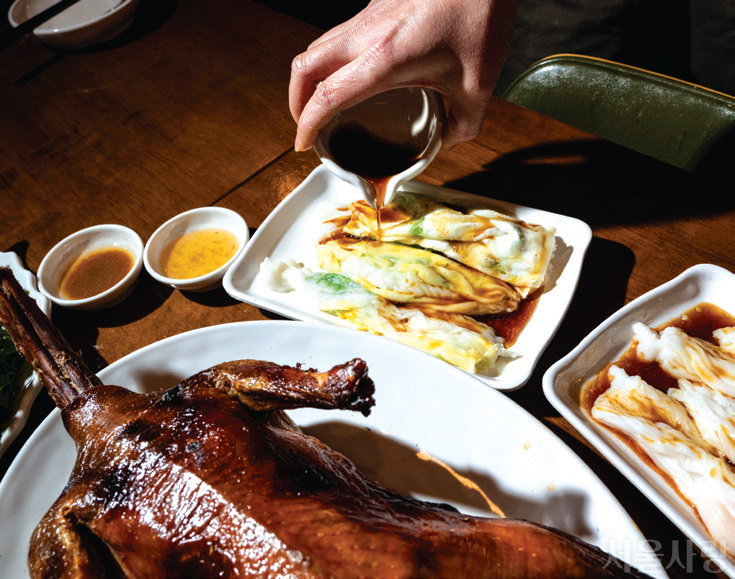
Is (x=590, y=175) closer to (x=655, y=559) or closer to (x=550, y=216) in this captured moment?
(x=550, y=216)

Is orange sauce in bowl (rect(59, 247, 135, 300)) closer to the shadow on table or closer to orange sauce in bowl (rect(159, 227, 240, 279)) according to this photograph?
orange sauce in bowl (rect(159, 227, 240, 279))

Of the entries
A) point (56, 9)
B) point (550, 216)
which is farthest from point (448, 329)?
point (56, 9)

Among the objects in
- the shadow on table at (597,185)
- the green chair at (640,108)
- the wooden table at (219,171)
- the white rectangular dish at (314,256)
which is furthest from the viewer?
the green chair at (640,108)

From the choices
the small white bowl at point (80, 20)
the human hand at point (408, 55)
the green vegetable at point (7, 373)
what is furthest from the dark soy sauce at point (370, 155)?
the small white bowl at point (80, 20)

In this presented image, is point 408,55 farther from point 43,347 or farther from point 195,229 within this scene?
point 43,347

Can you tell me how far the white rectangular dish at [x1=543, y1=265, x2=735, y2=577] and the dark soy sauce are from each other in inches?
34.8

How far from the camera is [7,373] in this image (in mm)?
1778

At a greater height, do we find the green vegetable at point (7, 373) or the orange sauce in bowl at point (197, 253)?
the orange sauce in bowl at point (197, 253)

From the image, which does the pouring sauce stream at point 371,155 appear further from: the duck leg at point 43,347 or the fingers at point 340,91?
the duck leg at point 43,347

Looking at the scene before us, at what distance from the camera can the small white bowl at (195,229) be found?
196 cm

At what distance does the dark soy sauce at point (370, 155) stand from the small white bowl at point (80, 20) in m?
2.48

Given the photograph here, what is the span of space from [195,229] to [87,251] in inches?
19.1

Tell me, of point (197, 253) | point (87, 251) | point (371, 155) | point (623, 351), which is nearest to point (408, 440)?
point (623, 351)

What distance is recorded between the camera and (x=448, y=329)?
172 centimetres
